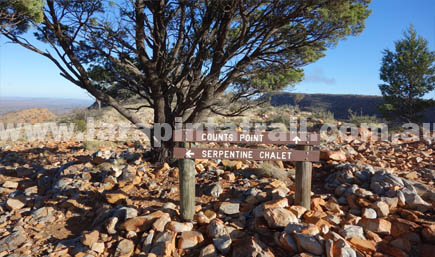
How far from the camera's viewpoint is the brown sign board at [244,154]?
381 cm

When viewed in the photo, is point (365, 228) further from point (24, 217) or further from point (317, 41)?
point (24, 217)

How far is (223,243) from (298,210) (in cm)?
119

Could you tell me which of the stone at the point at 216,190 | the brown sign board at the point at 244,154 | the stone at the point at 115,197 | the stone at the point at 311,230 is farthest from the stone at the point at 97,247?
the stone at the point at 311,230

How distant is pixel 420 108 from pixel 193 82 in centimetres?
1830

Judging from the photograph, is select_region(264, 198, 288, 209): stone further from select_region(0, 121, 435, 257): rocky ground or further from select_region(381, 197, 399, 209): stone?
select_region(381, 197, 399, 209): stone

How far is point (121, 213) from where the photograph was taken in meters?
3.98

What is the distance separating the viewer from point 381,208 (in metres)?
3.92

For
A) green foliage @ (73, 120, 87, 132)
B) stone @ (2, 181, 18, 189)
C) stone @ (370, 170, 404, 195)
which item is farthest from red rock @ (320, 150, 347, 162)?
green foliage @ (73, 120, 87, 132)

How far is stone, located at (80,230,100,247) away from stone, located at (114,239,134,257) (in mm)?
347

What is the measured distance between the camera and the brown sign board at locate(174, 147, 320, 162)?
3.81 m

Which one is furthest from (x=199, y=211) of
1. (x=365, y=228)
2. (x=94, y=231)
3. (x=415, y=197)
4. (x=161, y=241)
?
(x=415, y=197)

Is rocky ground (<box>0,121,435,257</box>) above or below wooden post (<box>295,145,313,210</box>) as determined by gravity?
below

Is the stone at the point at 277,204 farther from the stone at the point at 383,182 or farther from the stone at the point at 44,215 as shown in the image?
the stone at the point at 44,215

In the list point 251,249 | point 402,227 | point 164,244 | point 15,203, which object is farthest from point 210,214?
point 15,203
